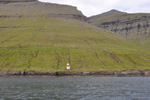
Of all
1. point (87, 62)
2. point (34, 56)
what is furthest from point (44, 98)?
point (34, 56)

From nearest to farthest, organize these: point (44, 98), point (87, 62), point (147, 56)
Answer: point (44, 98)
point (87, 62)
point (147, 56)

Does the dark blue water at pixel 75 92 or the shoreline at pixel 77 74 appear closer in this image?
the dark blue water at pixel 75 92

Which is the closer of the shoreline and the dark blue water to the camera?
the dark blue water

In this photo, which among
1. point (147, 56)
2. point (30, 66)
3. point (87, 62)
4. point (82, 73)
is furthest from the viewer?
point (147, 56)

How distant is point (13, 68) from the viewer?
143625 mm

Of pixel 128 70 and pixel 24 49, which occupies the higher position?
pixel 24 49

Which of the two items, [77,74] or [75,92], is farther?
[77,74]

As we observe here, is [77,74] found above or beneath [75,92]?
beneath

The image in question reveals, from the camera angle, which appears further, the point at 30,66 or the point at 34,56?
the point at 34,56

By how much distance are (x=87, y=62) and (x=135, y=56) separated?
52.8 m

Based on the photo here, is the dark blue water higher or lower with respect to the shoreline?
higher

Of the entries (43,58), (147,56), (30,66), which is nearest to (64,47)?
(43,58)

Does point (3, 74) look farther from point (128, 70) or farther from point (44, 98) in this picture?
point (44, 98)

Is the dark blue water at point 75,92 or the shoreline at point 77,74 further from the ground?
the dark blue water at point 75,92
